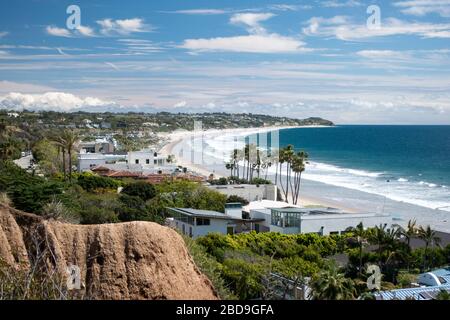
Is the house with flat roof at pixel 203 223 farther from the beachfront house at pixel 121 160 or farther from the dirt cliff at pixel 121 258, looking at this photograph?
the beachfront house at pixel 121 160

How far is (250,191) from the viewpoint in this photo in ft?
158

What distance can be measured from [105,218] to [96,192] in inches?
570

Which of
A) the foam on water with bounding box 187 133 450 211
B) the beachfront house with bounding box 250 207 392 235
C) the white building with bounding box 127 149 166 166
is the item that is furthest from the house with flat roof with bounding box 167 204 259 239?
the white building with bounding box 127 149 166 166

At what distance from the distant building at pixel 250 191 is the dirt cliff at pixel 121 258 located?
112 ft

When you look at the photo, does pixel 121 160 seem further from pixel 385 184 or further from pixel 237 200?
pixel 385 184

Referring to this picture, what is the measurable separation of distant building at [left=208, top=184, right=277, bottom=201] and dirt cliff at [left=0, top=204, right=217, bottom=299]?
34.2 meters

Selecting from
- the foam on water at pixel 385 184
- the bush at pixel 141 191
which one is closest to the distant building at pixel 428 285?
the bush at pixel 141 191

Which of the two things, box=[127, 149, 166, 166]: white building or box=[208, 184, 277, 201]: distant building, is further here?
box=[127, 149, 166, 166]: white building

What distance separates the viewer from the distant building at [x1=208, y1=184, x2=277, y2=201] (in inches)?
1855

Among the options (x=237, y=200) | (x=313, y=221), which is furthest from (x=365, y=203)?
(x=313, y=221)

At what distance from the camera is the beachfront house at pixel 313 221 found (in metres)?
33.4

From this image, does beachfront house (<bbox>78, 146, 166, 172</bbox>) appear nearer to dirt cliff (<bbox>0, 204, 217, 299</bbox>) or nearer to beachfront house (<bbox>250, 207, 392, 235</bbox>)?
beachfront house (<bbox>250, 207, 392, 235</bbox>)

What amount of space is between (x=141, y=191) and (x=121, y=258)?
32543mm
